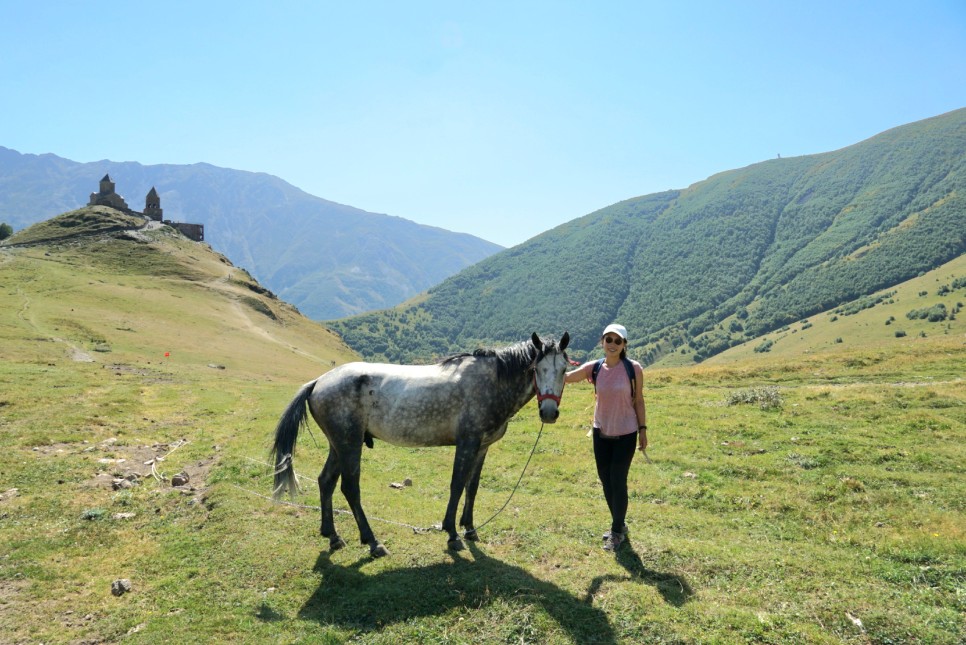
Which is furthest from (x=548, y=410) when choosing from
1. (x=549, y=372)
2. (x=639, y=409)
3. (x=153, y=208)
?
(x=153, y=208)

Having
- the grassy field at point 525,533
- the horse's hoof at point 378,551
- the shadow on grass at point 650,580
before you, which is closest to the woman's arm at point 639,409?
the shadow on grass at point 650,580

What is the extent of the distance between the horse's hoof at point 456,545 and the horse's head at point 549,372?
2.53 m

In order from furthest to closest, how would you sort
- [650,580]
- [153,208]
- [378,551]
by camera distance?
[153,208], [378,551], [650,580]

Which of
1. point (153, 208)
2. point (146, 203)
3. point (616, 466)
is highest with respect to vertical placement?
point (146, 203)

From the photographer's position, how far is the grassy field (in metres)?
6.46

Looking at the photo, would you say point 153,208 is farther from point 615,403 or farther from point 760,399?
point 615,403

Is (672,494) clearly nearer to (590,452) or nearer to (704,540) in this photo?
(704,540)

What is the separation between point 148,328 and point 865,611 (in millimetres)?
67093

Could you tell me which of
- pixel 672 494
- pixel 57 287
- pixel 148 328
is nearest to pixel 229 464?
pixel 672 494

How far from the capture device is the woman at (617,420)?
8.09 m

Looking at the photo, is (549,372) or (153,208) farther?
(153,208)

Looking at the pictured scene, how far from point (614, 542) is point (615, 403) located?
7.53ft

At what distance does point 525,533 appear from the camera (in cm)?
930

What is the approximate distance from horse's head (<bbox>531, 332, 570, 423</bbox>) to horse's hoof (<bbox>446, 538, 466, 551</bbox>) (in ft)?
8.30
